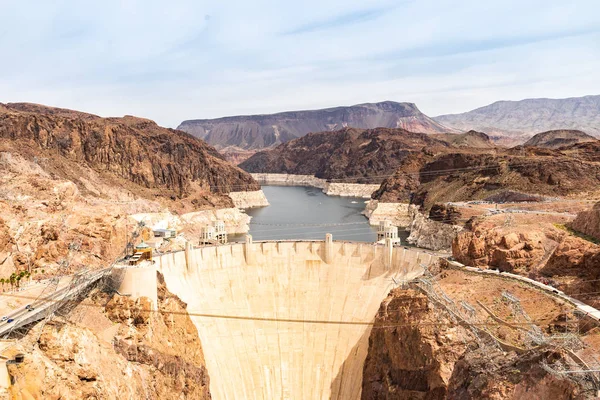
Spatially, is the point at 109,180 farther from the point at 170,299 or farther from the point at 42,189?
the point at 170,299

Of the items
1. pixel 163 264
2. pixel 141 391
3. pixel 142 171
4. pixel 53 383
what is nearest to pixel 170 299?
pixel 163 264

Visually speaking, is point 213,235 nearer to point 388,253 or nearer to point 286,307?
point 286,307

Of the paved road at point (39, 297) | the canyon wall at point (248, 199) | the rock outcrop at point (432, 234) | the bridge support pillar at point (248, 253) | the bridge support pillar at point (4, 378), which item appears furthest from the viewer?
the canyon wall at point (248, 199)

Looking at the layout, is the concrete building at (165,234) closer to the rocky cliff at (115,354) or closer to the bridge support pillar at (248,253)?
the bridge support pillar at (248,253)

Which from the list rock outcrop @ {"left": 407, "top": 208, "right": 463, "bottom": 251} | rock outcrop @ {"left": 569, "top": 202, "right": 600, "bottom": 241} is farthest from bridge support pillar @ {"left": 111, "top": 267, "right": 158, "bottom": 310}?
rock outcrop @ {"left": 407, "top": 208, "right": 463, "bottom": 251}

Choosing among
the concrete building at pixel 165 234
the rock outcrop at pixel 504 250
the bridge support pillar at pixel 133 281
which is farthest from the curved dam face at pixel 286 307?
the concrete building at pixel 165 234

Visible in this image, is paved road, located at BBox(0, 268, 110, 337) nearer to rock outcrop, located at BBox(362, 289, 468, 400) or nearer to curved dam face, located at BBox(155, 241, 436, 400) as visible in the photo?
curved dam face, located at BBox(155, 241, 436, 400)
